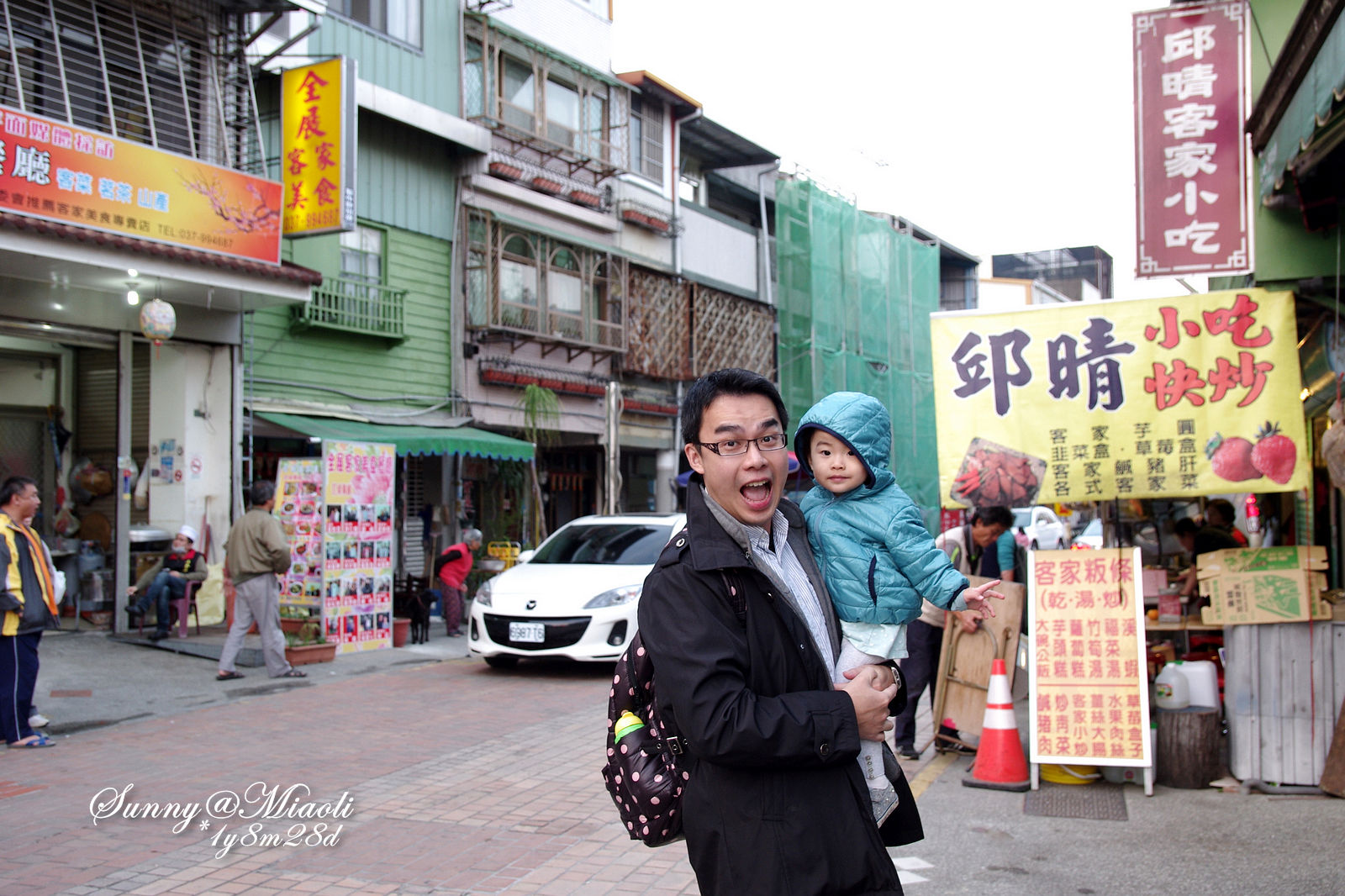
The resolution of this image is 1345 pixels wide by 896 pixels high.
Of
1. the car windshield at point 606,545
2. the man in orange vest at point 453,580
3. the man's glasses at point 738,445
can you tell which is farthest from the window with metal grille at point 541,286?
the man's glasses at point 738,445

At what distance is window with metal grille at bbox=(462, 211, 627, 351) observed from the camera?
18078 millimetres

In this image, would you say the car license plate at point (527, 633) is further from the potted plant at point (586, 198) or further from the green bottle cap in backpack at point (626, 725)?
the potted plant at point (586, 198)

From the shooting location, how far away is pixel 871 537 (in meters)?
2.74

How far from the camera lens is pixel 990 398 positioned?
269 inches

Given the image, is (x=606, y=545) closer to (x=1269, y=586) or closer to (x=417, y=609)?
(x=417, y=609)

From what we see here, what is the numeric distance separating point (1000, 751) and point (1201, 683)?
52.1 inches

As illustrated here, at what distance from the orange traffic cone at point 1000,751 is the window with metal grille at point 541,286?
12701 mm

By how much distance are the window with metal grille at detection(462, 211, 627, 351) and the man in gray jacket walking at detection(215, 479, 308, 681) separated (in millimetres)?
8067

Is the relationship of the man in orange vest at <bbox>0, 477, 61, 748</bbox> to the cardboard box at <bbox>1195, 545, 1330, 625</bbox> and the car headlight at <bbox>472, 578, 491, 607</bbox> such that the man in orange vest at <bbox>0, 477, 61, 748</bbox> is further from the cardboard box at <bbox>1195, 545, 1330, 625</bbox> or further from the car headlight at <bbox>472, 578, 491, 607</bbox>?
the cardboard box at <bbox>1195, 545, 1330, 625</bbox>

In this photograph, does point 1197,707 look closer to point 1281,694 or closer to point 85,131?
point 1281,694

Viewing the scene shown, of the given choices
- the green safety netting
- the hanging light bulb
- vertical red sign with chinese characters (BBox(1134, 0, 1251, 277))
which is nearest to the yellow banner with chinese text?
the hanging light bulb

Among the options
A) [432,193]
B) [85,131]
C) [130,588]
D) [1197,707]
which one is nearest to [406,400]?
[432,193]

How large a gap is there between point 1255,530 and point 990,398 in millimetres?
8861


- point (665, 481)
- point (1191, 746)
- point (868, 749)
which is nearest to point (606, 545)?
point (1191, 746)
